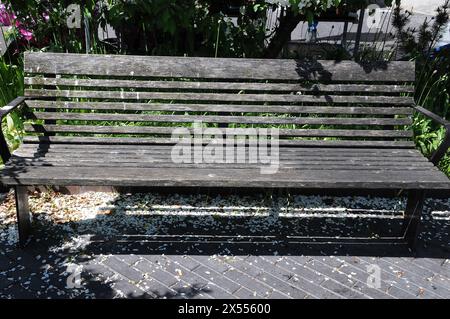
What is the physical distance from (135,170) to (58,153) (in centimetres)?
63

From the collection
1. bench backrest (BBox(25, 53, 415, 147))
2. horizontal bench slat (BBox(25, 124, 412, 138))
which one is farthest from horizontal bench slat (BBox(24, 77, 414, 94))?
horizontal bench slat (BBox(25, 124, 412, 138))

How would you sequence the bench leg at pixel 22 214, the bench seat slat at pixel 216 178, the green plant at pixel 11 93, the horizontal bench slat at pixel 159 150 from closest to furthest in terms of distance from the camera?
the bench seat slat at pixel 216 178 < the bench leg at pixel 22 214 < the horizontal bench slat at pixel 159 150 < the green plant at pixel 11 93

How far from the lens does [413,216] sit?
3406 mm

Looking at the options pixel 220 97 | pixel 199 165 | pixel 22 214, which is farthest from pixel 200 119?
pixel 22 214

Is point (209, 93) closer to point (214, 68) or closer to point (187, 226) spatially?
point (214, 68)

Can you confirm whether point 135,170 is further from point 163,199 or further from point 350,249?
point 350,249

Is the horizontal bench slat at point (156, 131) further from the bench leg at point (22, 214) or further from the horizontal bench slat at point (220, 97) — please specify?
the bench leg at point (22, 214)

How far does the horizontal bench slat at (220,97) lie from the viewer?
11.8ft

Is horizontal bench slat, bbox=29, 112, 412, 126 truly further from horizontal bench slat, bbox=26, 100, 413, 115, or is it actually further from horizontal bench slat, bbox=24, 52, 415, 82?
horizontal bench slat, bbox=24, 52, 415, 82

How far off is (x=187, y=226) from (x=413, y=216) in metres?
1.61

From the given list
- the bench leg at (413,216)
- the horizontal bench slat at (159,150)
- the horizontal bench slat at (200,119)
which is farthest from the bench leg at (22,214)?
the bench leg at (413,216)
